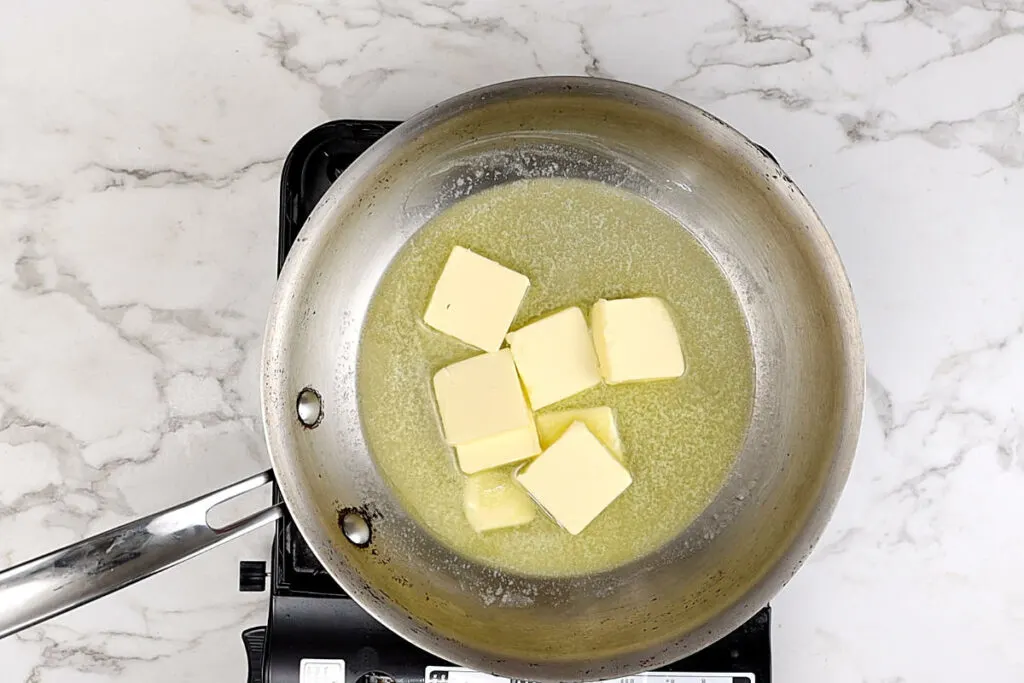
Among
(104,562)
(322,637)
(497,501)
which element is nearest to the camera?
(104,562)

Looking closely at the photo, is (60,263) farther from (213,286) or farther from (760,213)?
(760,213)

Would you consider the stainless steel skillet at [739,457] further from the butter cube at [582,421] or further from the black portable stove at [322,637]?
the butter cube at [582,421]

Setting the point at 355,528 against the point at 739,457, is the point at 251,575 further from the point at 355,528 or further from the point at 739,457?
the point at 739,457

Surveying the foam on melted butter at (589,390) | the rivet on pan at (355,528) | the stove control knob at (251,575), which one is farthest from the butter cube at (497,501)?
the stove control knob at (251,575)

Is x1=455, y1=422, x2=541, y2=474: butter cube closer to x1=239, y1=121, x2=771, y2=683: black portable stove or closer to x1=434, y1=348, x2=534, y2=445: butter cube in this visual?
x1=434, y1=348, x2=534, y2=445: butter cube

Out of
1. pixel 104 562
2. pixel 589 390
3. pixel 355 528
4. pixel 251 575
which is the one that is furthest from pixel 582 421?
pixel 104 562

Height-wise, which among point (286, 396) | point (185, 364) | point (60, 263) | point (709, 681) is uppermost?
point (60, 263)

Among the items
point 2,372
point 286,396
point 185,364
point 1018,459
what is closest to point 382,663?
point 286,396
